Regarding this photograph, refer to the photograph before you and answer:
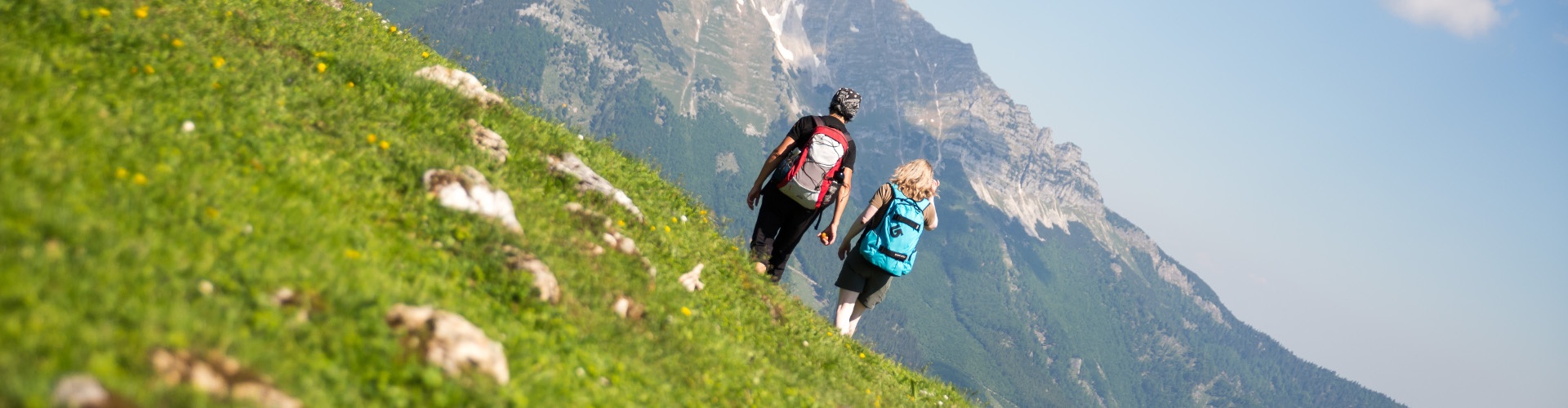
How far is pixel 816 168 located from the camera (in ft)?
41.8

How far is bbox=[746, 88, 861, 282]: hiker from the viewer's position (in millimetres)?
12750

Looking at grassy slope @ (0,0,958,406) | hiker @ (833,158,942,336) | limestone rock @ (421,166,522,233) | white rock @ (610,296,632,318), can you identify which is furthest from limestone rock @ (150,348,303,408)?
hiker @ (833,158,942,336)

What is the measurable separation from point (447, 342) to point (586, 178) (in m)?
5.46

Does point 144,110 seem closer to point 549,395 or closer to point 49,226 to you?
point 49,226

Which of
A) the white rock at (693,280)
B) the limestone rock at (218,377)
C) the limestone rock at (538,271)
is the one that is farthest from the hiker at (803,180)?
the limestone rock at (218,377)

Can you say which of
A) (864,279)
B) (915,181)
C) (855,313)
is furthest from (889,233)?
(855,313)

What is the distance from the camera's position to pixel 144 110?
7035 mm

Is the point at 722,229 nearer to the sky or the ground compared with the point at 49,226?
nearer to the ground

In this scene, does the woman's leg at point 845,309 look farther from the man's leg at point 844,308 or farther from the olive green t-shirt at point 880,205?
the olive green t-shirt at point 880,205

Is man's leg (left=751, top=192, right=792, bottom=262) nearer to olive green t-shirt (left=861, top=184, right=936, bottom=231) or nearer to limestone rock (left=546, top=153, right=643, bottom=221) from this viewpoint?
olive green t-shirt (left=861, top=184, right=936, bottom=231)

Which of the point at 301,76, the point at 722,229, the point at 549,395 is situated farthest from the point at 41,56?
the point at 722,229

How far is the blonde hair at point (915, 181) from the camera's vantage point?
1405cm

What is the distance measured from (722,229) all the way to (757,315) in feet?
10.5

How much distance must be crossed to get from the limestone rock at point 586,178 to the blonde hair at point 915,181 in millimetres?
4351
